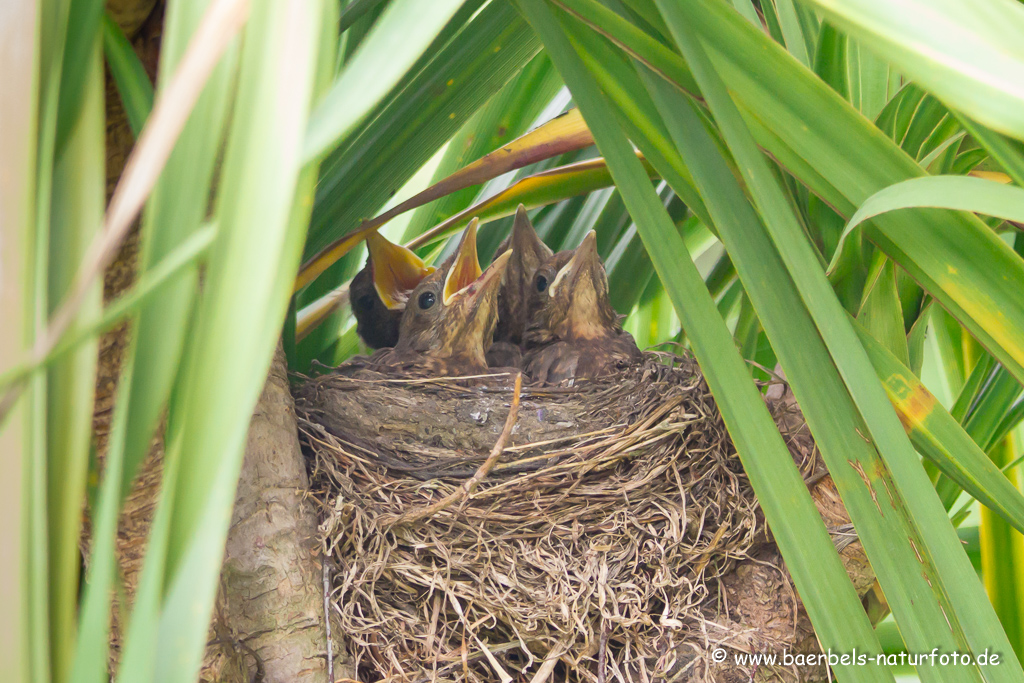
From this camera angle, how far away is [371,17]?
1042mm

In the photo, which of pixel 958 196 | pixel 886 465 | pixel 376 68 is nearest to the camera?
pixel 376 68

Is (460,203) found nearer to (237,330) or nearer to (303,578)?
(303,578)

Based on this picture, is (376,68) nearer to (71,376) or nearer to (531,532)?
(71,376)

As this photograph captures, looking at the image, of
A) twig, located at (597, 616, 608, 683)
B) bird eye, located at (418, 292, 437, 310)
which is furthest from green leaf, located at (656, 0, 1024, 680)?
bird eye, located at (418, 292, 437, 310)

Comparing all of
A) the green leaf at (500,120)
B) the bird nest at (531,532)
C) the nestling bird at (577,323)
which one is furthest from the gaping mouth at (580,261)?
the bird nest at (531,532)

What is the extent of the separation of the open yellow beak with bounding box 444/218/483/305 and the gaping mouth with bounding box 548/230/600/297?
0.61 feet

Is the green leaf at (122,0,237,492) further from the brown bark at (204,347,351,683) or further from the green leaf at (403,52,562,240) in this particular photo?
the green leaf at (403,52,562,240)

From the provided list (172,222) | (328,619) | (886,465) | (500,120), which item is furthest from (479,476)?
(500,120)

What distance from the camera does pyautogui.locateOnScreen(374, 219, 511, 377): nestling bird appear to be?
1.54m

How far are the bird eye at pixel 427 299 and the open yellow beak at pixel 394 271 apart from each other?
0.13 metres

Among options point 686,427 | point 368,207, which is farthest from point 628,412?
point 368,207

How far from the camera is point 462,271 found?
164 centimetres

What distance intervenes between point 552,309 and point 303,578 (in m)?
1.03

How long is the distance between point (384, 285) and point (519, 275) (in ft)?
1.18
